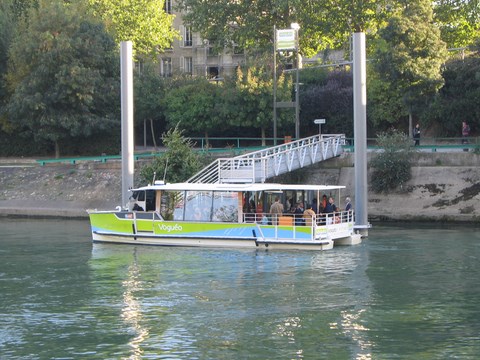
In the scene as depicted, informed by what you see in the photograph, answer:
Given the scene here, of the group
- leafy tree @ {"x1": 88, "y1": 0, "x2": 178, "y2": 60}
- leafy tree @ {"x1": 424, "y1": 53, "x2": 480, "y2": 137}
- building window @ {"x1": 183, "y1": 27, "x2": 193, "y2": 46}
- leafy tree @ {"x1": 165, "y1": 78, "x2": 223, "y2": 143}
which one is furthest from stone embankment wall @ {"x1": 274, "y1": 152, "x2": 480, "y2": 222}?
building window @ {"x1": 183, "y1": 27, "x2": 193, "y2": 46}

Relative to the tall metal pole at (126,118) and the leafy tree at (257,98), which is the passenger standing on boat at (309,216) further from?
the leafy tree at (257,98)

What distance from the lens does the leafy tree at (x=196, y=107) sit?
7350cm

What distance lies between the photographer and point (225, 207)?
138 ft

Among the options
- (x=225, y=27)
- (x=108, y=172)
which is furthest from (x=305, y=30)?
(x=108, y=172)

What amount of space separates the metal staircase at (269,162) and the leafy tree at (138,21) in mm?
32634

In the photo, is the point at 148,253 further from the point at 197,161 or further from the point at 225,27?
the point at 225,27

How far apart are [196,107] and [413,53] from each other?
688 inches

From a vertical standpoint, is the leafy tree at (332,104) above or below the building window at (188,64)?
below

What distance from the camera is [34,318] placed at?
27719 mm

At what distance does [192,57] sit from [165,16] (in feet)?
21.2

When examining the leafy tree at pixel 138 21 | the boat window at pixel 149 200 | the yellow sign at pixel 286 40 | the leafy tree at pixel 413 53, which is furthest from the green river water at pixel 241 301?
the leafy tree at pixel 138 21

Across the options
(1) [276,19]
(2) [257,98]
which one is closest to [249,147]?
(2) [257,98]

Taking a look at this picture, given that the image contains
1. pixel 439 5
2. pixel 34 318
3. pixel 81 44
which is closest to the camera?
pixel 34 318

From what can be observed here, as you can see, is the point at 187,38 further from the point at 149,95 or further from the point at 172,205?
the point at 172,205
